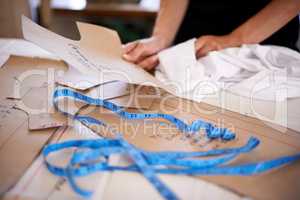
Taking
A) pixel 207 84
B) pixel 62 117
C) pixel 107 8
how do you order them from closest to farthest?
pixel 62 117 < pixel 207 84 < pixel 107 8

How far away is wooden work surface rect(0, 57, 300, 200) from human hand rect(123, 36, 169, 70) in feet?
0.30

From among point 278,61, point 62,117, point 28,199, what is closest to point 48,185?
point 28,199

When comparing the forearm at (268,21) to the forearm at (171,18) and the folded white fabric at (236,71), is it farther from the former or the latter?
the forearm at (171,18)

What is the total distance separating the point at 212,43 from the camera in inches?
26.2

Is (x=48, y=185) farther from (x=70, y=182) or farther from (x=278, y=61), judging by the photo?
(x=278, y=61)

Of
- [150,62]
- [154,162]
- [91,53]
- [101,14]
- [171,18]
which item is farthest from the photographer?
[101,14]

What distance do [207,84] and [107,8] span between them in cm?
113

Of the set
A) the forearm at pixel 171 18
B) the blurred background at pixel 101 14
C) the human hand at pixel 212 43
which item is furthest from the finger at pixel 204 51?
the blurred background at pixel 101 14

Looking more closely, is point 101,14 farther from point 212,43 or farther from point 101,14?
point 212,43

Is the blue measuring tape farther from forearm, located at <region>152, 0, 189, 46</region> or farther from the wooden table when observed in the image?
forearm, located at <region>152, 0, 189, 46</region>

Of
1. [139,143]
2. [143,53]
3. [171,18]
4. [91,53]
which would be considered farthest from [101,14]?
[139,143]

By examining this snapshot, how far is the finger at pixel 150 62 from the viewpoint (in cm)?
63

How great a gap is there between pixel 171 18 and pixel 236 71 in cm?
27

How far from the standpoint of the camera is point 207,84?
0.56 m
